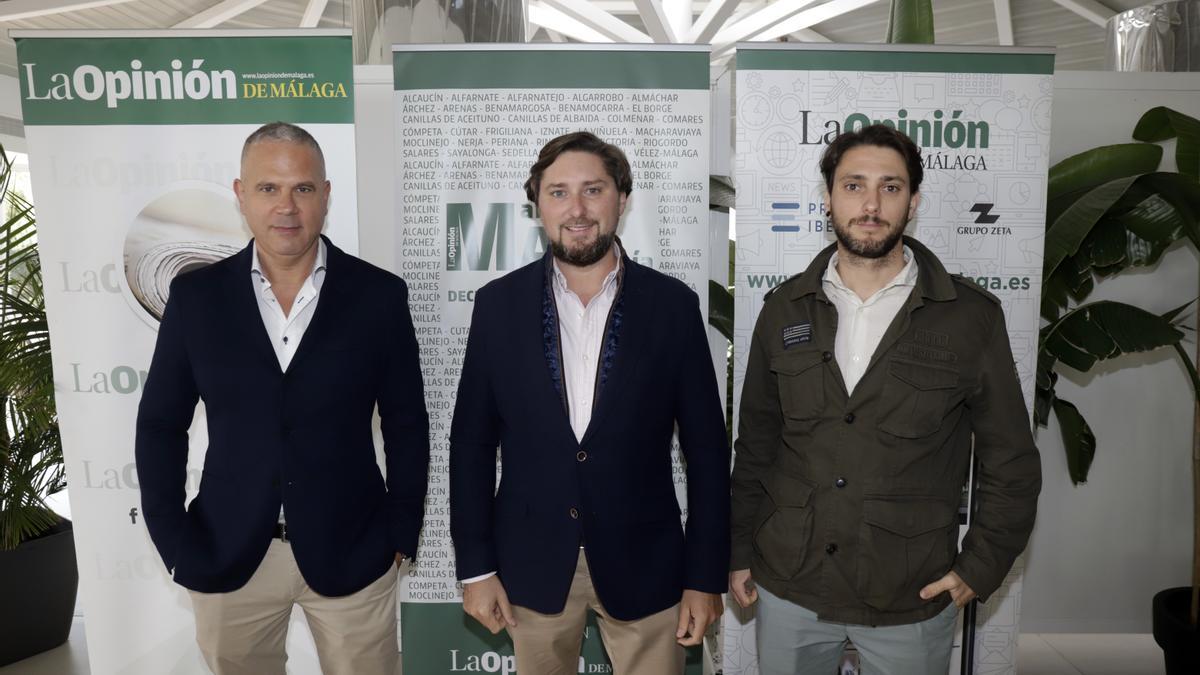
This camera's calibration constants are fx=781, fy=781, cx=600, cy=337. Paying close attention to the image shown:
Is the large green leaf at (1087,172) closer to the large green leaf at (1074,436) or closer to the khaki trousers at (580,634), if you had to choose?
the large green leaf at (1074,436)

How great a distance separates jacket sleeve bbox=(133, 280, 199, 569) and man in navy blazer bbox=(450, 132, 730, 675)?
75cm

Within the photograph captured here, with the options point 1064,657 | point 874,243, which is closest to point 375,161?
point 874,243

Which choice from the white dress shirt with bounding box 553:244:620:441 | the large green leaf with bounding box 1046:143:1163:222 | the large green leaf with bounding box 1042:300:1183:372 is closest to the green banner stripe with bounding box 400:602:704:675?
the white dress shirt with bounding box 553:244:620:441

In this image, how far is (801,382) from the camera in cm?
195

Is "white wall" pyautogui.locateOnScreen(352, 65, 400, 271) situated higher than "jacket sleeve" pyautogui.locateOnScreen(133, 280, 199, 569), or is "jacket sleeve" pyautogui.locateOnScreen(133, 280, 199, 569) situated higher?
"white wall" pyautogui.locateOnScreen(352, 65, 400, 271)

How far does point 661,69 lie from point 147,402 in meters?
1.86

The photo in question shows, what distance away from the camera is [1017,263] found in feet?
8.93

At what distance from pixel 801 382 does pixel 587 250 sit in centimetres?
63

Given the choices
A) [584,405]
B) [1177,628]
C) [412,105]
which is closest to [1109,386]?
[1177,628]

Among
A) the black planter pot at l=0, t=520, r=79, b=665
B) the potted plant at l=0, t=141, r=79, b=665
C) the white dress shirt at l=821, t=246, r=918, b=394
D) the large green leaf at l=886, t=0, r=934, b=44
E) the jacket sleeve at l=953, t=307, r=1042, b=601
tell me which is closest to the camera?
the jacket sleeve at l=953, t=307, r=1042, b=601

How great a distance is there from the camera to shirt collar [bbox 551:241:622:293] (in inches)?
79.8

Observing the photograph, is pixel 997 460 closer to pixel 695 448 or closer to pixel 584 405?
pixel 695 448

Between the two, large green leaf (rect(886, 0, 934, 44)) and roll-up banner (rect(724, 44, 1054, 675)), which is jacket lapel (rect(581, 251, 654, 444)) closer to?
roll-up banner (rect(724, 44, 1054, 675))

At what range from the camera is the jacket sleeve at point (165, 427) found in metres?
2.06
